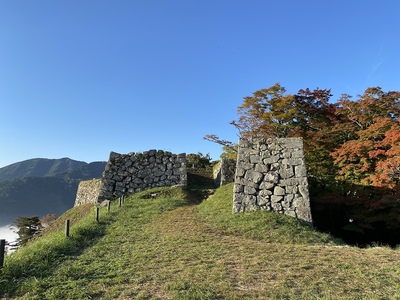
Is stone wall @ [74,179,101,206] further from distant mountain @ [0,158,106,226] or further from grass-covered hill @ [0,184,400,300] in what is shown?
distant mountain @ [0,158,106,226]

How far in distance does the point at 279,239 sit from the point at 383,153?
17.8 ft

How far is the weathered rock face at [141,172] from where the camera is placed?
15.9 m

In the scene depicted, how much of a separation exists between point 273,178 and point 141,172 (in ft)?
27.6

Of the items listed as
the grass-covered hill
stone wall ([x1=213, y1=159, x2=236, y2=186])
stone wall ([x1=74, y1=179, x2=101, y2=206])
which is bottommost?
the grass-covered hill

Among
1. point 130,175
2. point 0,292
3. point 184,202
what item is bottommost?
point 0,292

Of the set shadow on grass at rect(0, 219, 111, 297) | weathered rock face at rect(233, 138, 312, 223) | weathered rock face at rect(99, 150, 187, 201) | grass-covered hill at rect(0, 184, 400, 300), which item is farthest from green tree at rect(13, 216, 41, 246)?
weathered rock face at rect(233, 138, 312, 223)

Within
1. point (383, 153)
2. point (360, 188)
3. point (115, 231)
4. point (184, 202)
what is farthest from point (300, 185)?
point (115, 231)

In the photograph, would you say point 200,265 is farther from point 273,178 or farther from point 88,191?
point 88,191

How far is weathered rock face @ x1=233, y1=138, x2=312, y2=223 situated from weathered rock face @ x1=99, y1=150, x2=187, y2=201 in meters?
5.57

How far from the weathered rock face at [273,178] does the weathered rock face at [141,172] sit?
5.57 meters

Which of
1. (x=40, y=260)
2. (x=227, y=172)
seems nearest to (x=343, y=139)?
(x=227, y=172)

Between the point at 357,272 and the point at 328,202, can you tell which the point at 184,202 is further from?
the point at 357,272

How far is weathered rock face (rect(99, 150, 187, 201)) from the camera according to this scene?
1589 centimetres

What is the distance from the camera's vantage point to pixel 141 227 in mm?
9031
